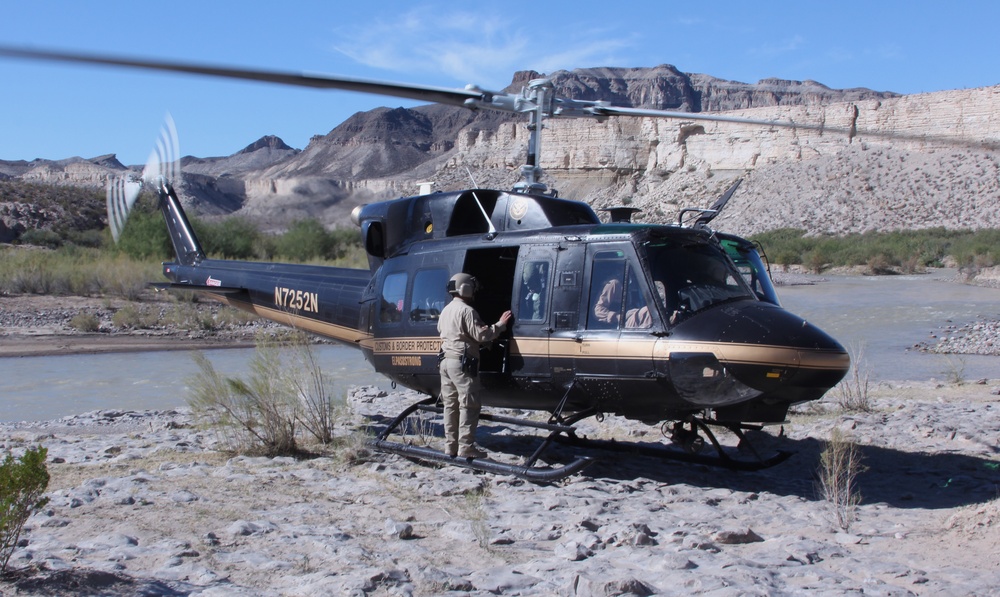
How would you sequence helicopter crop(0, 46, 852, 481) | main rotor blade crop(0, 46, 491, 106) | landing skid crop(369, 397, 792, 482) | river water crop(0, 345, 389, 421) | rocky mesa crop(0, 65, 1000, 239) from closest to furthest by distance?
main rotor blade crop(0, 46, 491, 106)
helicopter crop(0, 46, 852, 481)
landing skid crop(369, 397, 792, 482)
river water crop(0, 345, 389, 421)
rocky mesa crop(0, 65, 1000, 239)

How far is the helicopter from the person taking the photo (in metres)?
6.59

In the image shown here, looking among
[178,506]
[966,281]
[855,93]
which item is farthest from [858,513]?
[855,93]

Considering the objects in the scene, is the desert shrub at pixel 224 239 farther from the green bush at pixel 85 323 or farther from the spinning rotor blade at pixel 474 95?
the spinning rotor blade at pixel 474 95

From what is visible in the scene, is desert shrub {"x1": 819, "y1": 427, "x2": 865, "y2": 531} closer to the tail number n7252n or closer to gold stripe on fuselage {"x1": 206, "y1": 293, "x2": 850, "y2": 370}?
gold stripe on fuselage {"x1": 206, "y1": 293, "x2": 850, "y2": 370}

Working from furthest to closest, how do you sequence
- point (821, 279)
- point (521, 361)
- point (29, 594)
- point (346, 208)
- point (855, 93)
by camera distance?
point (855, 93) → point (821, 279) → point (346, 208) → point (521, 361) → point (29, 594)

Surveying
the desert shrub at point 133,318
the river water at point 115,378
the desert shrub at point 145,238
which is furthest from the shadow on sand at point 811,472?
the desert shrub at point 145,238

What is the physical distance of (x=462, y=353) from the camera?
7816 mm

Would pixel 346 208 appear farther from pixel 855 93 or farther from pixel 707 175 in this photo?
pixel 855 93

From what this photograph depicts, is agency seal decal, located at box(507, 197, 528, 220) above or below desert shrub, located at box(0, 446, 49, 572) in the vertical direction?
above

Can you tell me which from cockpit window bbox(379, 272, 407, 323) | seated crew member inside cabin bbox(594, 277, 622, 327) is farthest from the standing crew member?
cockpit window bbox(379, 272, 407, 323)

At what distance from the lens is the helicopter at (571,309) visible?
659 centimetres

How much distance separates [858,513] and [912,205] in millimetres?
60750

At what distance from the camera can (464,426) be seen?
7969 millimetres

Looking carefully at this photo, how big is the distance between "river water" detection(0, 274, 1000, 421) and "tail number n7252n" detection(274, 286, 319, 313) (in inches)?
61.9
